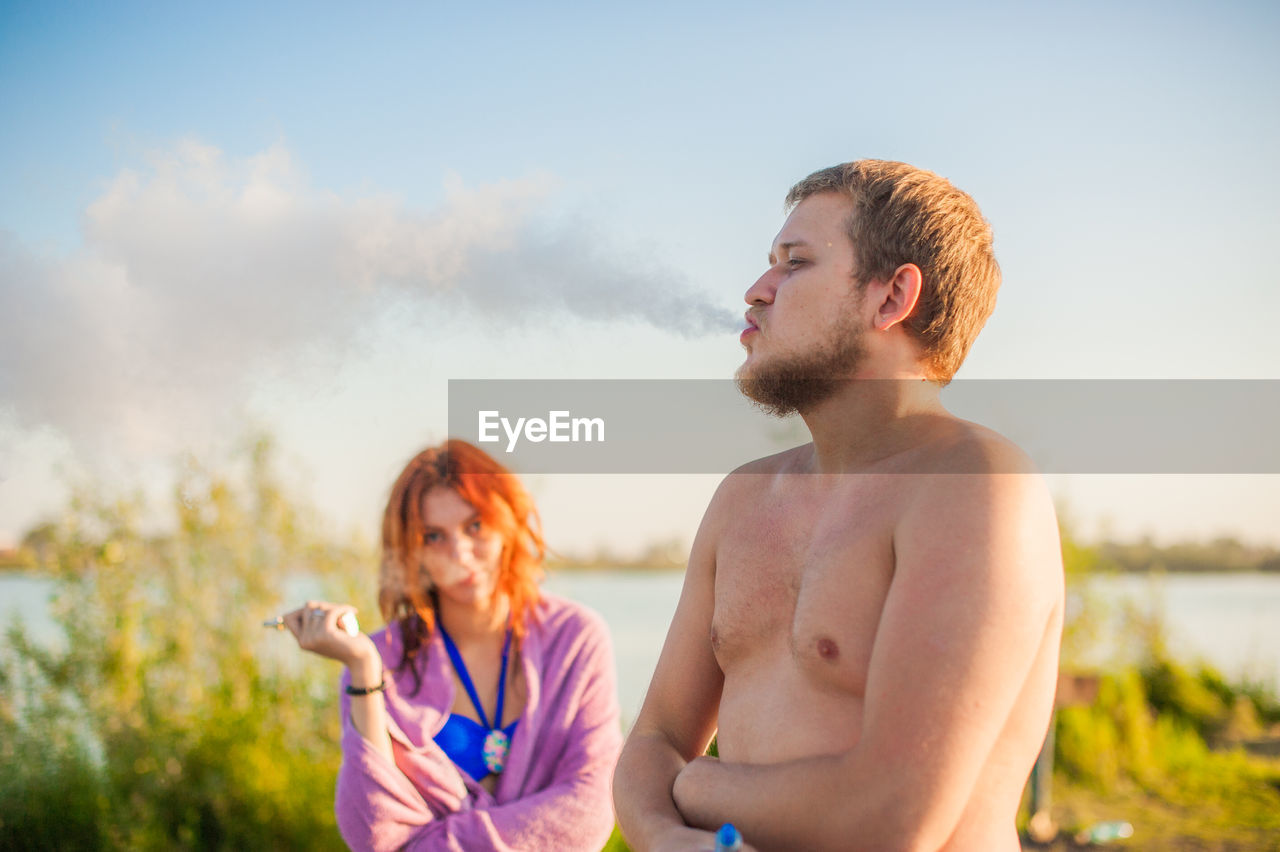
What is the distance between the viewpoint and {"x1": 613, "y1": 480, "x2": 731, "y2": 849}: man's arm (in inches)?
66.8

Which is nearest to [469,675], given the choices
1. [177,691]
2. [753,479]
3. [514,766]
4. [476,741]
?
[476,741]

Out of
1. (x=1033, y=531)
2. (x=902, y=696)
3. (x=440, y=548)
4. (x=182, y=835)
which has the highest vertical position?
(x=1033, y=531)

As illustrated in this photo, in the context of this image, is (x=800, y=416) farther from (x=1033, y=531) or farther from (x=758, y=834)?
(x=758, y=834)

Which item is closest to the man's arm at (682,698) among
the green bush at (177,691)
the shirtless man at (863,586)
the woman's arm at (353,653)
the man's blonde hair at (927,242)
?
the shirtless man at (863,586)

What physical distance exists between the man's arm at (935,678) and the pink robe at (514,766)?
126 cm

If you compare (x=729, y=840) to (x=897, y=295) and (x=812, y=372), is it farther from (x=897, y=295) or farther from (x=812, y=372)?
(x=897, y=295)

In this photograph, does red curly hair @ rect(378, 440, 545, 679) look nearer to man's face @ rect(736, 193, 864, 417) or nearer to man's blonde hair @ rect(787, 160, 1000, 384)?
man's face @ rect(736, 193, 864, 417)

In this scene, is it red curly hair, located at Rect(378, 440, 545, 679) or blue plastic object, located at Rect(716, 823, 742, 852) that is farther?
→ red curly hair, located at Rect(378, 440, 545, 679)

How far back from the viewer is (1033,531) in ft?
4.68

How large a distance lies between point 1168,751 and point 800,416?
5.99 m

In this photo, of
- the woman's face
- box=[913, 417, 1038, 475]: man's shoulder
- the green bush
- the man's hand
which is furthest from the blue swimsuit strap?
the green bush

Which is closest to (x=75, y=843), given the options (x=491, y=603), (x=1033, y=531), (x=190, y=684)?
(x=190, y=684)

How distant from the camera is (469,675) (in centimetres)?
281

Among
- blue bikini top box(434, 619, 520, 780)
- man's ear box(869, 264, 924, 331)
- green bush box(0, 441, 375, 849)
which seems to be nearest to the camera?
man's ear box(869, 264, 924, 331)
